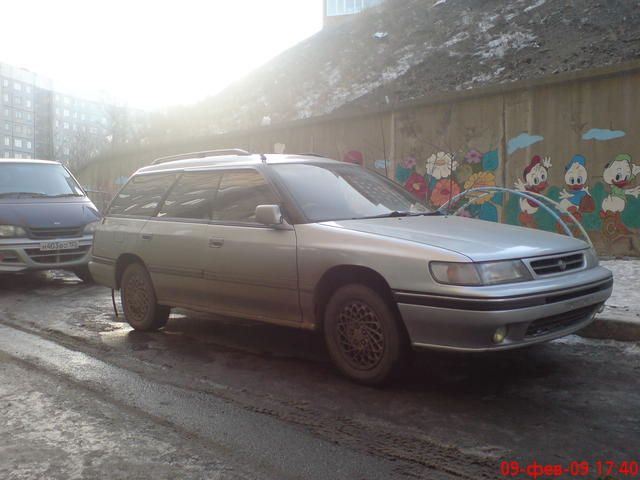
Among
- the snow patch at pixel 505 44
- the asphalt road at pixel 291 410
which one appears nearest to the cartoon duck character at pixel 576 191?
the asphalt road at pixel 291 410

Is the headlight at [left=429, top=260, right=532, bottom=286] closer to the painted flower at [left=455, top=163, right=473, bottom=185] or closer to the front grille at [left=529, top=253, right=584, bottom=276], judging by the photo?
the front grille at [left=529, top=253, right=584, bottom=276]

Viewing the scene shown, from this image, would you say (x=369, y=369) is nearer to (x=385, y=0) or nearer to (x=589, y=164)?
(x=589, y=164)

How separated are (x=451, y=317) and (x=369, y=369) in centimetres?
72

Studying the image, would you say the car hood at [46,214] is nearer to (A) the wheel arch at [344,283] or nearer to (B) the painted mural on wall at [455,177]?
(B) the painted mural on wall at [455,177]

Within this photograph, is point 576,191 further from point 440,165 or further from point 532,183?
point 440,165

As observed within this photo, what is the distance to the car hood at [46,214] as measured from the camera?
8375 mm

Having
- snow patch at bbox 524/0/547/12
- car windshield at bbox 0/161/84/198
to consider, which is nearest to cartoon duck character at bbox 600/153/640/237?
car windshield at bbox 0/161/84/198

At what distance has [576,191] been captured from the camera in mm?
8273

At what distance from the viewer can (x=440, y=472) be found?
8.89 ft

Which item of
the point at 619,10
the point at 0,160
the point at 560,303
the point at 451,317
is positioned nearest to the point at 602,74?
the point at 560,303

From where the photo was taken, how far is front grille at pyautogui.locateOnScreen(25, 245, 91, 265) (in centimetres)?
831

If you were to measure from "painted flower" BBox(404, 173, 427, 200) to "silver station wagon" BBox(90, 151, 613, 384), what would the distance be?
4.53 metres

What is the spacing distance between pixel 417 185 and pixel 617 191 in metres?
3.05

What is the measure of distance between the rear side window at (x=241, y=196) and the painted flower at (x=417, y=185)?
527 cm
